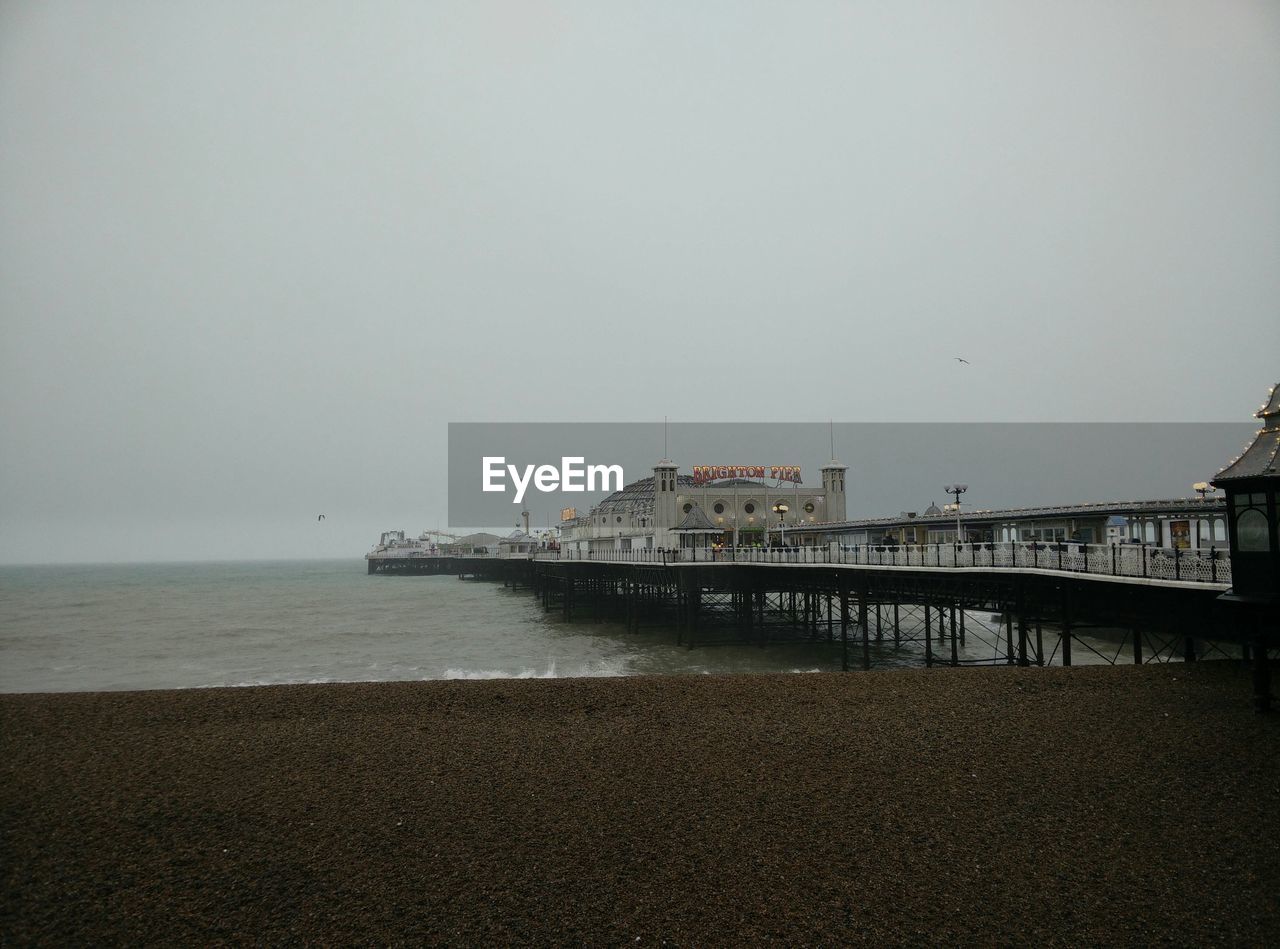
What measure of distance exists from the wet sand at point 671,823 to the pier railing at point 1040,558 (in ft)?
7.48

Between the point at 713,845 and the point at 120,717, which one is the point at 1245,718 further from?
the point at 120,717

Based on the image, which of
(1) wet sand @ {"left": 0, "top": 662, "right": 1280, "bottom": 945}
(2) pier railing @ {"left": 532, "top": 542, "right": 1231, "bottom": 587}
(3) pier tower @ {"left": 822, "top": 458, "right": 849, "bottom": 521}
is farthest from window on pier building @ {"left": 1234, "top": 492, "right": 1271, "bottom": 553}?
(3) pier tower @ {"left": 822, "top": 458, "right": 849, "bottom": 521}

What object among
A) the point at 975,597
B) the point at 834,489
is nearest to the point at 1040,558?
the point at 975,597

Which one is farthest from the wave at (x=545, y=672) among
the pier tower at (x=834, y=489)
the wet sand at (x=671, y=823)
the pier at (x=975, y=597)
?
the pier tower at (x=834, y=489)

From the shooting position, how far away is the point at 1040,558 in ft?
63.1

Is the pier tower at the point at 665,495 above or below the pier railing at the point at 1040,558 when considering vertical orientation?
above

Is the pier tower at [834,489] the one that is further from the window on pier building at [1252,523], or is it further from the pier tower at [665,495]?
the window on pier building at [1252,523]

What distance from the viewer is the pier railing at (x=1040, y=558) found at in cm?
1395

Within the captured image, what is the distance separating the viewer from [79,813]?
9180 mm

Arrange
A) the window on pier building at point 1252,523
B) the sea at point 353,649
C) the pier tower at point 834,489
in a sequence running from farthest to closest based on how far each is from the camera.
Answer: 1. the pier tower at point 834,489
2. the sea at point 353,649
3. the window on pier building at point 1252,523

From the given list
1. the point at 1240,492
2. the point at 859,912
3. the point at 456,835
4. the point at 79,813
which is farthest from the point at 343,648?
the point at 1240,492

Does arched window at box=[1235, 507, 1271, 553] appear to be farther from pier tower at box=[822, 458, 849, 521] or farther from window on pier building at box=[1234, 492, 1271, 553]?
pier tower at box=[822, 458, 849, 521]

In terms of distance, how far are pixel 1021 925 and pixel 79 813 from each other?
12062mm

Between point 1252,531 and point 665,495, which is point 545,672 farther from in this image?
point 665,495
